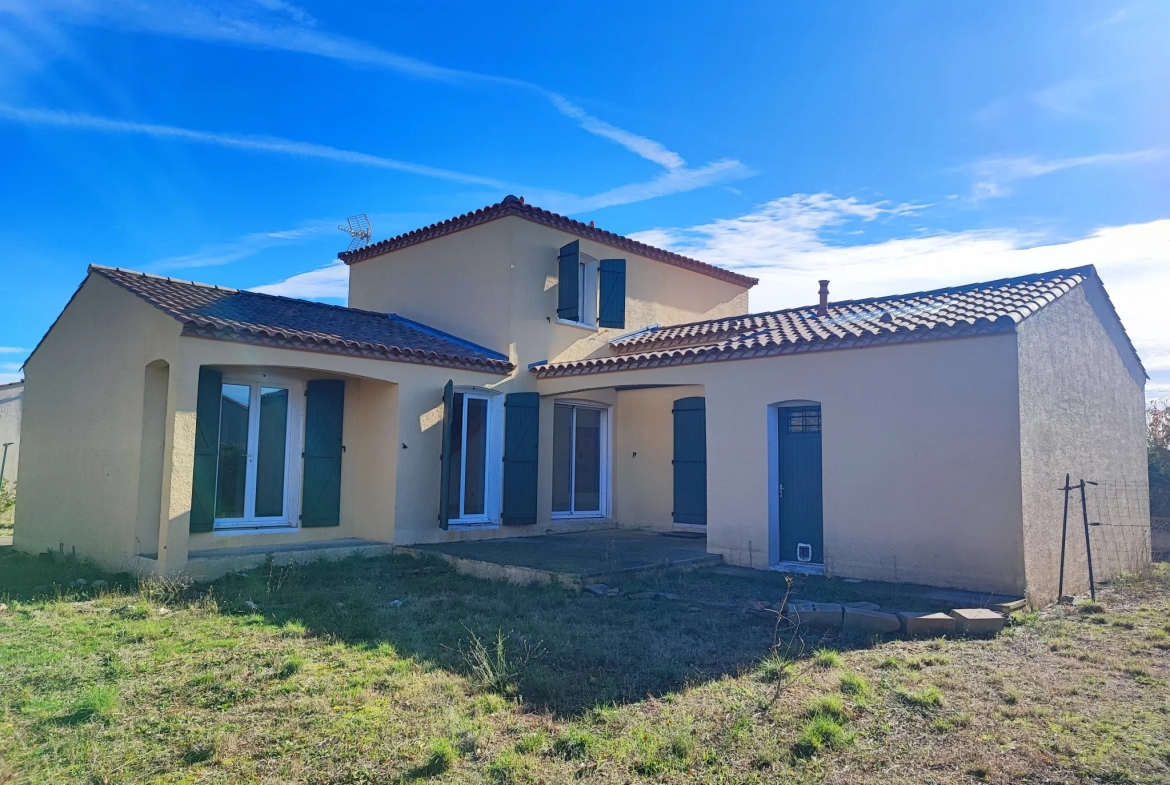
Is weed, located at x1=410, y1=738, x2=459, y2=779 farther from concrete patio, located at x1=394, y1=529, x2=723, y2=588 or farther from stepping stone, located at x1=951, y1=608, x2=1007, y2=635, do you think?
stepping stone, located at x1=951, y1=608, x2=1007, y2=635

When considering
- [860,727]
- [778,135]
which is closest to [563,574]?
[860,727]

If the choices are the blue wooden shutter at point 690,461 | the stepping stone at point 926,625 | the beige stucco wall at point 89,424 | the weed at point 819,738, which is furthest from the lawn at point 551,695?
the blue wooden shutter at point 690,461

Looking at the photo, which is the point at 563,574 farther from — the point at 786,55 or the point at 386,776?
the point at 786,55

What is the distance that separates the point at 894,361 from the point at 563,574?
4.60m

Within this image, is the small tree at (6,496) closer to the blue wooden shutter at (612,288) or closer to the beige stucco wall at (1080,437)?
the blue wooden shutter at (612,288)

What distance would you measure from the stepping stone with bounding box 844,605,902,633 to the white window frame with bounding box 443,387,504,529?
21.2 feet

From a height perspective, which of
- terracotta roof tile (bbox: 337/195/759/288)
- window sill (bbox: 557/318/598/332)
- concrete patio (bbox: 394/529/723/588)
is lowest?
concrete patio (bbox: 394/529/723/588)

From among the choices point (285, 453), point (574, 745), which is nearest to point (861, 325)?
point (574, 745)

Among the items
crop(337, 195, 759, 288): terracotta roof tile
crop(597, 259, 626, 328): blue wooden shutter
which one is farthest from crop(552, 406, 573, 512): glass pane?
crop(337, 195, 759, 288): terracotta roof tile

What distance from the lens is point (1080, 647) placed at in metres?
6.00

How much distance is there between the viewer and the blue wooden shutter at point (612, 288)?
13.4 metres

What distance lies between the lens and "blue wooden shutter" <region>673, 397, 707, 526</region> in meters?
12.3

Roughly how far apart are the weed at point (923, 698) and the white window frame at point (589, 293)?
9.45 m

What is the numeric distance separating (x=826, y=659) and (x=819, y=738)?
152 centimetres
